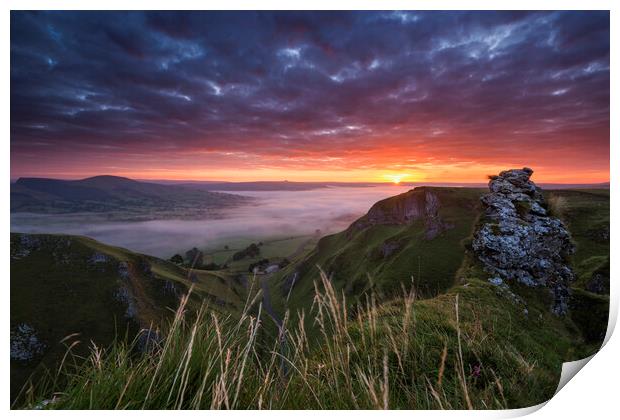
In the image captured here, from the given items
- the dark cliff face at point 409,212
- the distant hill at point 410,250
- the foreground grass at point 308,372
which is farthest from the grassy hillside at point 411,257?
the foreground grass at point 308,372

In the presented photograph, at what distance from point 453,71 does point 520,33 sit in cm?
102

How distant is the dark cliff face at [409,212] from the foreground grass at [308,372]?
112ft

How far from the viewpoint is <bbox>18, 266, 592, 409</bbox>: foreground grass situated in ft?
8.36

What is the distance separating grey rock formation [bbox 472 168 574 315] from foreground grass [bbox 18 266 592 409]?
3754mm

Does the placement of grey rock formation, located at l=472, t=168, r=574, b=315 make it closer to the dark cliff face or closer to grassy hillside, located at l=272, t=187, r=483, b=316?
grassy hillside, located at l=272, t=187, r=483, b=316

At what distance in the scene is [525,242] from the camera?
7.18 metres

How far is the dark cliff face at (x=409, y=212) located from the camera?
126ft

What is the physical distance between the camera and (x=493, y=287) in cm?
643

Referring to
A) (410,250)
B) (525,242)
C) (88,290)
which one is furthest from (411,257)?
(88,290)

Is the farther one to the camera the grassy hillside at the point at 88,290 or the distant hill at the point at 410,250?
the grassy hillside at the point at 88,290

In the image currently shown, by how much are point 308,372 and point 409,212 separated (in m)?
67.2

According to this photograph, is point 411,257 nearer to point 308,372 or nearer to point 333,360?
point 308,372

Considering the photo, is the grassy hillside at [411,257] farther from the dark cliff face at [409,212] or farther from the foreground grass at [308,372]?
the foreground grass at [308,372]
